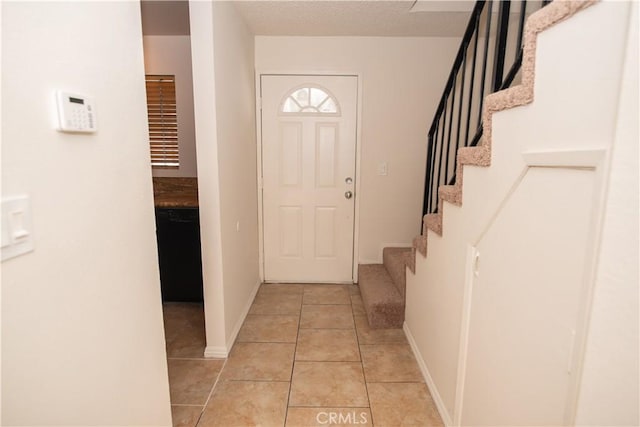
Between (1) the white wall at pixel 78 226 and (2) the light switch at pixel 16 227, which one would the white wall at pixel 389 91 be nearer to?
(1) the white wall at pixel 78 226

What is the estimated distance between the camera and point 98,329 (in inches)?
38.0

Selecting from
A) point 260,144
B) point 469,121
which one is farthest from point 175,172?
point 469,121

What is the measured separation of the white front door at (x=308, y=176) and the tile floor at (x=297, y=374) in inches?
27.7

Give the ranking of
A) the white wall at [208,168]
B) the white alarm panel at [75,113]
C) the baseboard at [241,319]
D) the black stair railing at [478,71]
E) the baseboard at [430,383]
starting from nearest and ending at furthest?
the white alarm panel at [75,113] → the black stair railing at [478,71] → the baseboard at [430,383] → the white wall at [208,168] → the baseboard at [241,319]

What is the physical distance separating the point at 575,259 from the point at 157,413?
1.55 metres

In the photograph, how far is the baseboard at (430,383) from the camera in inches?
66.3

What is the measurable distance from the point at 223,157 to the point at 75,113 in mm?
1369

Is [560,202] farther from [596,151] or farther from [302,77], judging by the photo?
[302,77]

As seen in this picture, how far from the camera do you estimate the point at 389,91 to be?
323 centimetres

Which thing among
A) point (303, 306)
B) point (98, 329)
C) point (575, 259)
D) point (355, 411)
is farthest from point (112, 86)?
point (303, 306)

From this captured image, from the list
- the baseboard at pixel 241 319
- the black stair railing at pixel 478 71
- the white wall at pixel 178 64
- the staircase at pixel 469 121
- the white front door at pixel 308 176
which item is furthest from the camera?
the white front door at pixel 308 176

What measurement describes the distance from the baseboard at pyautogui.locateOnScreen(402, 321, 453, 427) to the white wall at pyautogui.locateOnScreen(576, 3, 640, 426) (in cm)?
114

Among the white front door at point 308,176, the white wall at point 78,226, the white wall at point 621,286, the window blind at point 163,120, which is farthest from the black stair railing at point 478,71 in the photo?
the window blind at point 163,120

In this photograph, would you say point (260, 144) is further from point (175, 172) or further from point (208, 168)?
point (208, 168)
